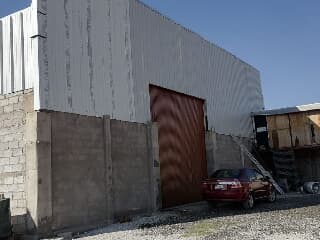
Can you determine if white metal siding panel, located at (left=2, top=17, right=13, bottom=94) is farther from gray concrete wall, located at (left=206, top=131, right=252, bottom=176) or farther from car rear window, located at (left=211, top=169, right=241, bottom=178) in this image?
gray concrete wall, located at (left=206, top=131, right=252, bottom=176)

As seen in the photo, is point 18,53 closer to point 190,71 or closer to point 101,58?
point 101,58

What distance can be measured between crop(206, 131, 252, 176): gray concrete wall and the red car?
463 centimetres

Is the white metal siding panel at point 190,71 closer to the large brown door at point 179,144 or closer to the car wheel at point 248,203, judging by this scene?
the large brown door at point 179,144

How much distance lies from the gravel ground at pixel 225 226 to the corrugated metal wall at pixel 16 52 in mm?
5052

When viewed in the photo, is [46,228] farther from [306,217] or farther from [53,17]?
[306,217]

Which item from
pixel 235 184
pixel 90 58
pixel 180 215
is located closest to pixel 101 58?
pixel 90 58

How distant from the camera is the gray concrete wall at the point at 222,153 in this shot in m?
22.0

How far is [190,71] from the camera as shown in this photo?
2134 centimetres

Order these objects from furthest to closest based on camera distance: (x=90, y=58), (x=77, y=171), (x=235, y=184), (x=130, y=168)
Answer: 1. (x=235, y=184)
2. (x=130, y=168)
3. (x=90, y=58)
4. (x=77, y=171)

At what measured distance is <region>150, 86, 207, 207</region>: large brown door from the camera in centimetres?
1825

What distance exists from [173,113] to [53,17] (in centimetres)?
782

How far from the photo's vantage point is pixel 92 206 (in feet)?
45.0

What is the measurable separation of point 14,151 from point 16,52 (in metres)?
3.11

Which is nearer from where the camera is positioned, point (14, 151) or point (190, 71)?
point (14, 151)
